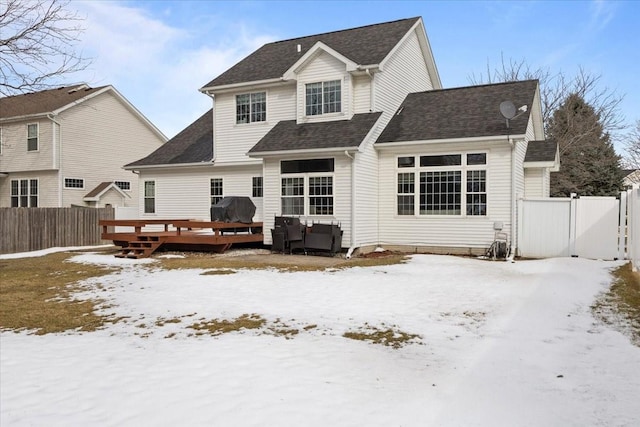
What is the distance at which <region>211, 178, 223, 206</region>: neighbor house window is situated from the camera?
19.7 metres

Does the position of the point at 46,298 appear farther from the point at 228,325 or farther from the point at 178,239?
the point at 178,239

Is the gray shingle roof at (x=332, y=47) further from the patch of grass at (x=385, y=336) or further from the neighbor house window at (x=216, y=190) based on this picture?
the patch of grass at (x=385, y=336)

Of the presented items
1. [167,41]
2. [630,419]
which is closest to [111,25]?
[167,41]

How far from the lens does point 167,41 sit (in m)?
15.9

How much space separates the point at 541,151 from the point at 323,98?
745 cm

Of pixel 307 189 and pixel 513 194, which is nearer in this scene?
pixel 513 194

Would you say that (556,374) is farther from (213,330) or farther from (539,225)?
(539,225)

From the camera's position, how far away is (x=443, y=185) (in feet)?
50.0

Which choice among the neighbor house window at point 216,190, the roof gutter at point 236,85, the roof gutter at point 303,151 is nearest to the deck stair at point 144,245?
the roof gutter at point 303,151

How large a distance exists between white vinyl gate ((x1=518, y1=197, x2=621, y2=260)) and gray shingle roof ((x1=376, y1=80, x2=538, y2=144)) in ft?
8.19

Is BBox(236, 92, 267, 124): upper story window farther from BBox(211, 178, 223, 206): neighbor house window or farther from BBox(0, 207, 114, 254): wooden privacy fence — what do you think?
BBox(0, 207, 114, 254): wooden privacy fence

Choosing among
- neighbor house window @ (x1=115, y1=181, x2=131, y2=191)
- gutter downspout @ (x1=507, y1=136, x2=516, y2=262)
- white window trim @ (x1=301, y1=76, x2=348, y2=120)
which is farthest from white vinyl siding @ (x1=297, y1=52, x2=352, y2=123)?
neighbor house window @ (x1=115, y1=181, x2=131, y2=191)

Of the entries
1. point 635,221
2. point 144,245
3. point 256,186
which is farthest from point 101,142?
point 635,221

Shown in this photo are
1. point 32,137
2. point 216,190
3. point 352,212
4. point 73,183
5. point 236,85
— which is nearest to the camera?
point 352,212
